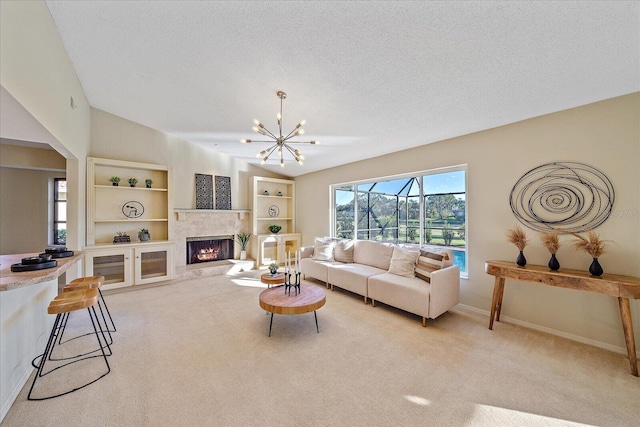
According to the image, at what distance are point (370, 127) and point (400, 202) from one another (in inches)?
75.2

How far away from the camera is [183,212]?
18.0 feet

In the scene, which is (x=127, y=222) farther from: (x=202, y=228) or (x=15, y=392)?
(x=15, y=392)

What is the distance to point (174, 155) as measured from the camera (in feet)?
17.7

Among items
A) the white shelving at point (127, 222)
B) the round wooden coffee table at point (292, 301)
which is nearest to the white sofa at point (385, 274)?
the round wooden coffee table at point (292, 301)

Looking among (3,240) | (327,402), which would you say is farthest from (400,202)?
(3,240)

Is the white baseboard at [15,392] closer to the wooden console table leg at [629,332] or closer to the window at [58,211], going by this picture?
the window at [58,211]

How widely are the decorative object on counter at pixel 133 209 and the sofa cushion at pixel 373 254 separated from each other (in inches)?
173

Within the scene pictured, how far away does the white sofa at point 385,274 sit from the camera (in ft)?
10.2

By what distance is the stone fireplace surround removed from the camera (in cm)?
544

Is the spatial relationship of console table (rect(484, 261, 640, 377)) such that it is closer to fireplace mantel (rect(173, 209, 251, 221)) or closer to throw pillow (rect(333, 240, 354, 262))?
throw pillow (rect(333, 240, 354, 262))

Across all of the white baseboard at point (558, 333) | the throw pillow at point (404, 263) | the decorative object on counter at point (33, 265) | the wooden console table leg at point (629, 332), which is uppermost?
the decorative object on counter at point (33, 265)

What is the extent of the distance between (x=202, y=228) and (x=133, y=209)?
54.5 inches

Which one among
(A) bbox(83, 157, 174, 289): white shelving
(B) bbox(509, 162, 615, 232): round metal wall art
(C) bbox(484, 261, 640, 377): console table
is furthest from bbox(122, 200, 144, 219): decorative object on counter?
(B) bbox(509, 162, 615, 232): round metal wall art

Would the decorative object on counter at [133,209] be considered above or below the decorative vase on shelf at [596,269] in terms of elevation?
above
